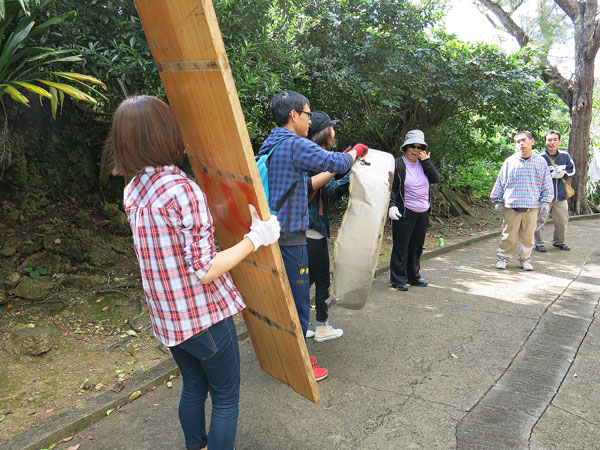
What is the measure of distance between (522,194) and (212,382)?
5251 millimetres

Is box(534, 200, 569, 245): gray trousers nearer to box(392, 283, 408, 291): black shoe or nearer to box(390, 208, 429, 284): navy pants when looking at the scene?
box(390, 208, 429, 284): navy pants

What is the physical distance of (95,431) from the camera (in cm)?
276

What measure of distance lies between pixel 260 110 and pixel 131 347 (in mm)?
3487

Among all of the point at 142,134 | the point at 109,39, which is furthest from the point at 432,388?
the point at 109,39

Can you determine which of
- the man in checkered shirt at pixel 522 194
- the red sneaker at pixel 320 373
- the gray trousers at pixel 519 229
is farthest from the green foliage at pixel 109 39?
the gray trousers at pixel 519 229

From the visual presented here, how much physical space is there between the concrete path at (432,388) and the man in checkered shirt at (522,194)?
52.5 inches

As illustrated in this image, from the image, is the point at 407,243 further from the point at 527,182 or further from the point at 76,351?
the point at 76,351

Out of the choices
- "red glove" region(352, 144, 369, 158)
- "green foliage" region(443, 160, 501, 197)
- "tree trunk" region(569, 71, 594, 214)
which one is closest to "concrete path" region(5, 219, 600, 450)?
"red glove" region(352, 144, 369, 158)

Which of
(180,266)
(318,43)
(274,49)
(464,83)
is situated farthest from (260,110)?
(180,266)

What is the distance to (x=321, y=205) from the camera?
136 inches

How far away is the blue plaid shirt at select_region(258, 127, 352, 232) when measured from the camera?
2.67 meters

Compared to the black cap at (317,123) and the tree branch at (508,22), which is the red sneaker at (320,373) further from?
the tree branch at (508,22)

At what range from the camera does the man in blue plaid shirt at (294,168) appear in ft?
8.82

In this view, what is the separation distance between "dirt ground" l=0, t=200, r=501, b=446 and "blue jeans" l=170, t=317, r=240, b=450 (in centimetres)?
128
